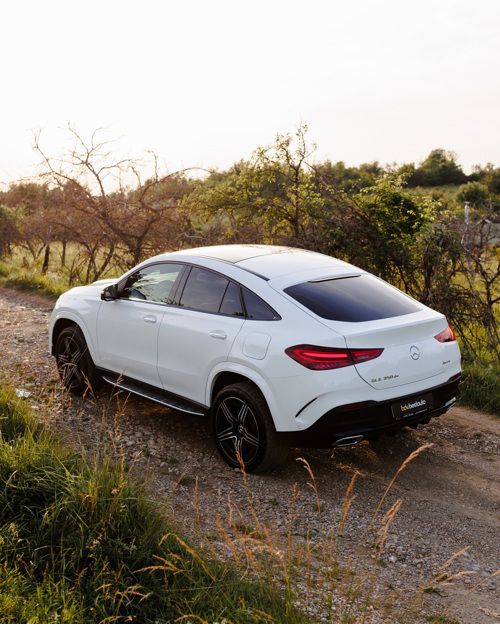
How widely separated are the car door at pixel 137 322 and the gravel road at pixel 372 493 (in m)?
0.56

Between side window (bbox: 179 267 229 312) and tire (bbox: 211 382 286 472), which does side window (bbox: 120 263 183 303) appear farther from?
tire (bbox: 211 382 286 472)

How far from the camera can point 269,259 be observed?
5.29 metres

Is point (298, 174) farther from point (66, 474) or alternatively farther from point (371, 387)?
point (66, 474)

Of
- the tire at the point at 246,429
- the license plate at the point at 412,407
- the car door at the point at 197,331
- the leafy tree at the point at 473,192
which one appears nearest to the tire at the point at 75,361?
the car door at the point at 197,331

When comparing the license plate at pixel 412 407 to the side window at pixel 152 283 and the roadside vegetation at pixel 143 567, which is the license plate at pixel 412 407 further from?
the side window at pixel 152 283

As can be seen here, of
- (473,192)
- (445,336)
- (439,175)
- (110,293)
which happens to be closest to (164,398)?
(110,293)

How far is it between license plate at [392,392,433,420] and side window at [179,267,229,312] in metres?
1.59

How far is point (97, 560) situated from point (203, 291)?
99.9 inches

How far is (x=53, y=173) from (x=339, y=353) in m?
9.48

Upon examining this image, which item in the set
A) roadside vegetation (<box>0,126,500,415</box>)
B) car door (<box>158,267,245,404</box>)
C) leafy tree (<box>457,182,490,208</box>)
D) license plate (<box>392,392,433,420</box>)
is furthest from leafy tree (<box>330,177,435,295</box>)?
leafy tree (<box>457,182,490,208</box>)

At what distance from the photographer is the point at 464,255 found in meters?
8.12

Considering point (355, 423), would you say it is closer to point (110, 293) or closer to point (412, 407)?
point (412, 407)

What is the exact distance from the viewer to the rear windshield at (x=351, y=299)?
4535 millimetres

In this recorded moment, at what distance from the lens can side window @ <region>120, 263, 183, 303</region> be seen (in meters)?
5.54
